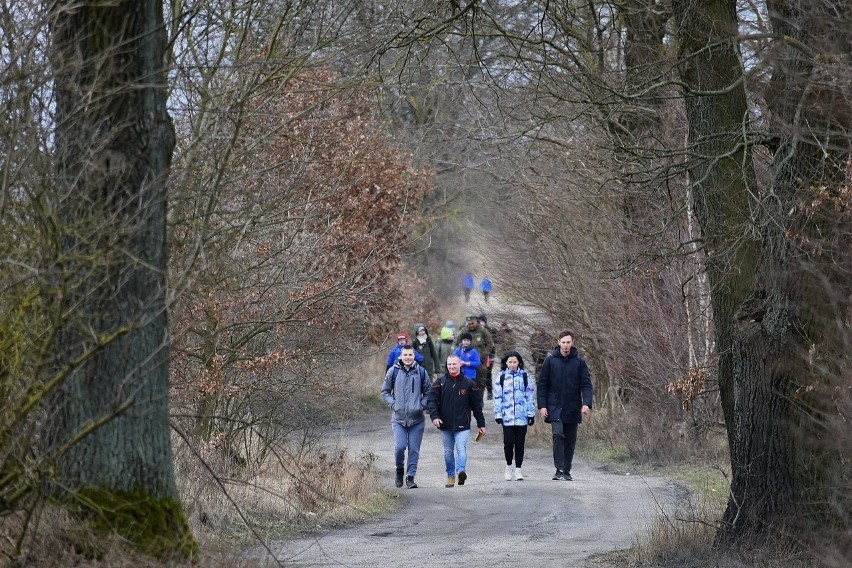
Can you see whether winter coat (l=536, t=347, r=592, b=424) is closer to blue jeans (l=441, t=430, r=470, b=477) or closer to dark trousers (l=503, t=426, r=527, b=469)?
dark trousers (l=503, t=426, r=527, b=469)

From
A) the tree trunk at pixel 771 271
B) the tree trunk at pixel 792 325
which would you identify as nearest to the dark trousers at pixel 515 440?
the tree trunk at pixel 771 271

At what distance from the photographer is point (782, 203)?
1011 cm

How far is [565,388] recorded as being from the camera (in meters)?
17.7

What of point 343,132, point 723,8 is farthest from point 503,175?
point 723,8

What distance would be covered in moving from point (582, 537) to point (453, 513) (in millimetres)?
2281

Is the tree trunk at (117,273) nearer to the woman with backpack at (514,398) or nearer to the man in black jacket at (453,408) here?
the man in black jacket at (453,408)

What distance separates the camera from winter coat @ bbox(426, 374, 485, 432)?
17.0m

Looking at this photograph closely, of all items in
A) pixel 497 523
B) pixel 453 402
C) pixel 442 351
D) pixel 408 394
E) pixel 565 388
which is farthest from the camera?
pixel 442 351

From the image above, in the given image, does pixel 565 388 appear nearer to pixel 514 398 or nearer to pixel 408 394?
pixel 514 398

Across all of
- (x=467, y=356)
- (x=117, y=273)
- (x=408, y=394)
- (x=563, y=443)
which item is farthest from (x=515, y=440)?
(x=117, y=273)

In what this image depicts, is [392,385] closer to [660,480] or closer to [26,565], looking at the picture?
[660,480]

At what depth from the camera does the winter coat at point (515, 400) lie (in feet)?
57.3

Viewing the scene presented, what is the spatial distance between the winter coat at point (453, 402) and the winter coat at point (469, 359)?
406 cm

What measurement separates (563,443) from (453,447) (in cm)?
167
